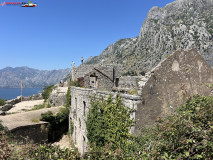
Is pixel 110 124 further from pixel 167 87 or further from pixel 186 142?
pixel 186 142

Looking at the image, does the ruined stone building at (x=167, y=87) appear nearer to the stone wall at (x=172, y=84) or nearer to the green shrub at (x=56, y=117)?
the stone wall at (x=172, y=84)

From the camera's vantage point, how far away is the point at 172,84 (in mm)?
7129

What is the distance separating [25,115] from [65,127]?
196 inches

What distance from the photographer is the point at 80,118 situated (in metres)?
12.3

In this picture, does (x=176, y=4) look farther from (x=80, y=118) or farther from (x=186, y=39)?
(x=80, y=118)

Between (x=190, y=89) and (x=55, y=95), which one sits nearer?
(x=190, y=89)

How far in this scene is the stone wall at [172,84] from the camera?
6391 mm

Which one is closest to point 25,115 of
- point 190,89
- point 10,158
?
point 10,158

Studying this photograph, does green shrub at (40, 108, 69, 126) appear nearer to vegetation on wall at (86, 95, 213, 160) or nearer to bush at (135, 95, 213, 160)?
vegetation on wall at (86, 95, 213, 160)

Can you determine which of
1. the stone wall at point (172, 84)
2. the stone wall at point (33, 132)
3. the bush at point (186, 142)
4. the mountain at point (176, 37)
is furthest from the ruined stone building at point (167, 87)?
the mountain at point (176, 37)

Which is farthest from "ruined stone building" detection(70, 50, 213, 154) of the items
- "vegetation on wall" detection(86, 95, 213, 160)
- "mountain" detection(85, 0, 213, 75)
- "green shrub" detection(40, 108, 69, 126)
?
"mountain" detection(85, 0, 213, 75)

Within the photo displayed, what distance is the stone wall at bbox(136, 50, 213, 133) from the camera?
252 inches

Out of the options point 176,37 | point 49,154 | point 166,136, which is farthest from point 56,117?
point 176,37

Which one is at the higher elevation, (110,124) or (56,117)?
(110,124)
